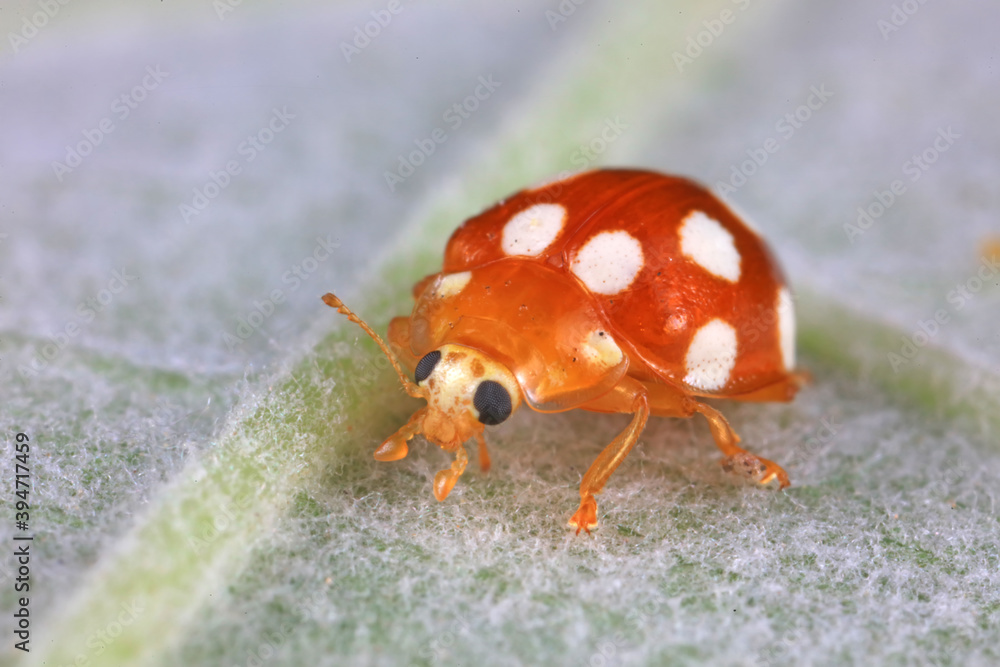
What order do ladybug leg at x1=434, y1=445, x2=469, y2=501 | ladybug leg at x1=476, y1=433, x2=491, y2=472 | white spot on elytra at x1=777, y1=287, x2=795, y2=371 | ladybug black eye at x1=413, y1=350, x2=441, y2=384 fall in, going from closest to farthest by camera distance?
ladybug leg at x1=434, y1=445, x2=469, y2=501, ladybug black eye at x1=413, y1=350, x2=441, y2=384, ladybug leg at x1=476, y1=433, x2=491, y2=472, white spot on elytra at x1=777, y1=287, x2=795, y2=371

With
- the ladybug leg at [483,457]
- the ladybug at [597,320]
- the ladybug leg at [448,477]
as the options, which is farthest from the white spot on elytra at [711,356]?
the ladybug leg at [448,477]

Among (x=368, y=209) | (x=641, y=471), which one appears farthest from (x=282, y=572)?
(x=368, y=209)

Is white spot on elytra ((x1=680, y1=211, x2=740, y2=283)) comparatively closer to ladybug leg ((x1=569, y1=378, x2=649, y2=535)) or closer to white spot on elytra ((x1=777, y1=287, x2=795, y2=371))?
white spot on elytra ((x1=777, y1=287, x2=795, y2=371))

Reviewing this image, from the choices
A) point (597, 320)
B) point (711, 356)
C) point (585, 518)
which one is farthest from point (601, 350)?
point (585, 518)

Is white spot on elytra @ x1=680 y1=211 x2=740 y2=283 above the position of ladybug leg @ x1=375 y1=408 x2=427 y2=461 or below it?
above

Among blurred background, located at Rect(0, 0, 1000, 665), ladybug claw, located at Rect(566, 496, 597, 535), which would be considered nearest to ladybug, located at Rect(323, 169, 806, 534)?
ladybug claw, located at Rect(566, 496, 597, 535)

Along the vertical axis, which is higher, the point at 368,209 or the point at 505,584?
the point at 505,584

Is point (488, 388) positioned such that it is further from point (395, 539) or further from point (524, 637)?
point (524, 637)

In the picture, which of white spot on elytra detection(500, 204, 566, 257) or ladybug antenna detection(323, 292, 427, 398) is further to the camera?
white spot on elytra detection(500, 204, 566, 257)
